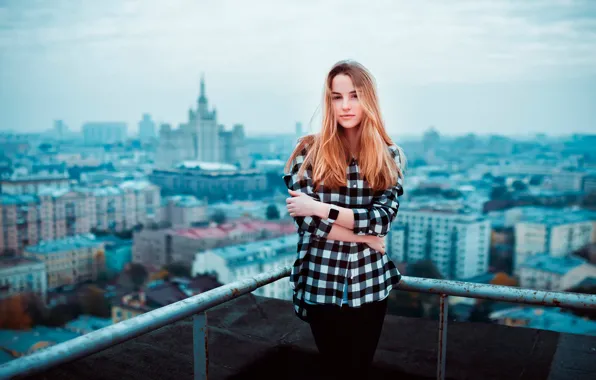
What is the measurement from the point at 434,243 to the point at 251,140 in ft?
78.3

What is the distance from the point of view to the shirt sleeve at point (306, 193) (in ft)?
2.46

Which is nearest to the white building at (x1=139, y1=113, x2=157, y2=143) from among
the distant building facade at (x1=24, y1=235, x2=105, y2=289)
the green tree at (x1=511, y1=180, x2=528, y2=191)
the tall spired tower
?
the tall spired tower

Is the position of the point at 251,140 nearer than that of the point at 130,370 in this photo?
No

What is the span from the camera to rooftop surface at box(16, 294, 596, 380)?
112cm

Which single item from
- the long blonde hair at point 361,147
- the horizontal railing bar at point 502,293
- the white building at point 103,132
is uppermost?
the white building at point 103,132

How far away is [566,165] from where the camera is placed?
90.8 feet

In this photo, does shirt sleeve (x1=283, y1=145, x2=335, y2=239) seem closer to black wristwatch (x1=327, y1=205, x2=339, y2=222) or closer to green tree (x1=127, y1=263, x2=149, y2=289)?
black wristwatch (x1=327, y1=205, x2=339, y2=222)

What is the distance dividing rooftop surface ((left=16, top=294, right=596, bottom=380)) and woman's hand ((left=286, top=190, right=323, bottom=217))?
56cm

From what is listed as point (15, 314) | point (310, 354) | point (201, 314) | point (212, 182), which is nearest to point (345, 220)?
point (201, 314)

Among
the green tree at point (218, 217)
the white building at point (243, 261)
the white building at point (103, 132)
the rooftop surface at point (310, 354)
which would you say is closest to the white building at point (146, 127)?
the white building at point (103, 132)

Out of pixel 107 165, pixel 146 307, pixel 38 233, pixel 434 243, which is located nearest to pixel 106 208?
pixel 38 233

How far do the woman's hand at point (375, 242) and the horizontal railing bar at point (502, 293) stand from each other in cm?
20

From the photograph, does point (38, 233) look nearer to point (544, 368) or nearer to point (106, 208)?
point (106, 208)

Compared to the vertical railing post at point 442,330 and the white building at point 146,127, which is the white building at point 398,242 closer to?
the vertical railing post at point 442,330
